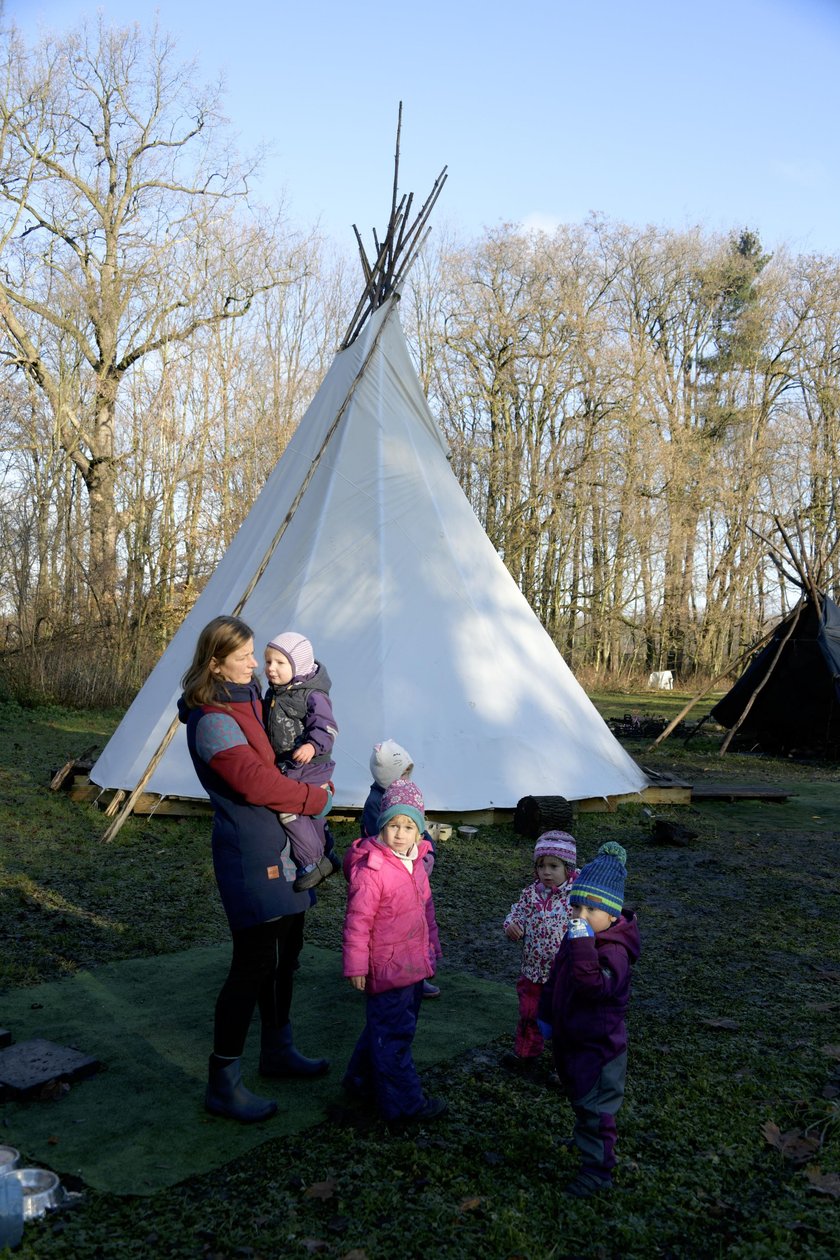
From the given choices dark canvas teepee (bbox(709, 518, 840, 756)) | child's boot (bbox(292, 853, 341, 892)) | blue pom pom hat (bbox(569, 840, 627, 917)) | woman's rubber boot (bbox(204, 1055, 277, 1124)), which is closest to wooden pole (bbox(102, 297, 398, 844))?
child's boot (bbox(292, 853, 341, 892))

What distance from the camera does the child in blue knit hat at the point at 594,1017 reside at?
2.73 m

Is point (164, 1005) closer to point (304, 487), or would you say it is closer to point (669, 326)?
point (304, 487)

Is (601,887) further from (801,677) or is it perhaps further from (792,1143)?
(801,677)

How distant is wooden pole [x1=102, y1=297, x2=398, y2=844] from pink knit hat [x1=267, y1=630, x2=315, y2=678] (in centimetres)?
228

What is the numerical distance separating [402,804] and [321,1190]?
1.09 metres

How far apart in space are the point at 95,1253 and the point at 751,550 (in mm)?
26888

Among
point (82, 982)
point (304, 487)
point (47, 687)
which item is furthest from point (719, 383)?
point (82, 982)

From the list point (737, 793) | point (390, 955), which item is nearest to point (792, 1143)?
point (390, 955)

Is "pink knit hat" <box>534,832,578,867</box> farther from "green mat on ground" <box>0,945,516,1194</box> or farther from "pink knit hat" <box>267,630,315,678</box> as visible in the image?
"pink knit hat" <box>267,630,315,678</box>

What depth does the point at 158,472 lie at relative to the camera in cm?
1880

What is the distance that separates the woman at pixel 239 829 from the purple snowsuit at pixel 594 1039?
0.89 meters

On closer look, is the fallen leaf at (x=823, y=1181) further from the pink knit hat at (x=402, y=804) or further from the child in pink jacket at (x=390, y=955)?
the pink knit hat at (x=402, y=804)

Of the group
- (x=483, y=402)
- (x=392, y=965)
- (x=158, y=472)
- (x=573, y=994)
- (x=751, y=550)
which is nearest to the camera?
(x=573, y=994)

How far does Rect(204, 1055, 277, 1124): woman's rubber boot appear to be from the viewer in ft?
10.0
